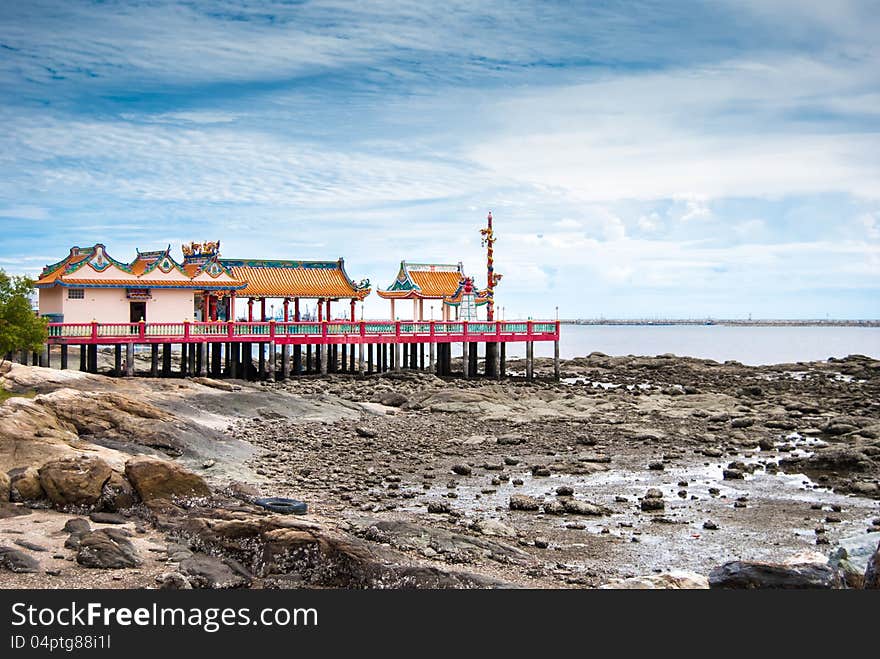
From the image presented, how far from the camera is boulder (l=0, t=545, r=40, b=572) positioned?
12586 millimetres

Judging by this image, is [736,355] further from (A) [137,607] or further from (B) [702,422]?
(A) [137,607]

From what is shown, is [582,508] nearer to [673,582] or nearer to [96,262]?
[673,582]

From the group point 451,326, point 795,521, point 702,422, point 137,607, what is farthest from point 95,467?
point 451,326

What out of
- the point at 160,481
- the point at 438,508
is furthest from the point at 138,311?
the point at 160,481

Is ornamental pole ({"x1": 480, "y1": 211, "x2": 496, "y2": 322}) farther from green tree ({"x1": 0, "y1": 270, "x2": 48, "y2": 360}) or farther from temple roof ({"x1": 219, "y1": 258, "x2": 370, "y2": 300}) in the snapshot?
green tree ({"x1": 0, "y1": 270, "x2": 48, "y2": 360})

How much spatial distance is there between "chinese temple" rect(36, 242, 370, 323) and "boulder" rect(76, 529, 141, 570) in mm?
30759

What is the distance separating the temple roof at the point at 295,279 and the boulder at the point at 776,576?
39094 millimetres

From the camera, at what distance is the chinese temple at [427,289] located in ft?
176

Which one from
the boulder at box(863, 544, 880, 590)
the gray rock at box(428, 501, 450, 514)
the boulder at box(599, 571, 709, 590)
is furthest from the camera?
the gray rock at box(428, 501, 450, 514)

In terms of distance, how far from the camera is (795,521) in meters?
19.9

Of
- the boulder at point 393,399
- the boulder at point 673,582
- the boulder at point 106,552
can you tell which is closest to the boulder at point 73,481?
the boulder at point 106,552

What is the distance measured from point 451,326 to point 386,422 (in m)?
17.6

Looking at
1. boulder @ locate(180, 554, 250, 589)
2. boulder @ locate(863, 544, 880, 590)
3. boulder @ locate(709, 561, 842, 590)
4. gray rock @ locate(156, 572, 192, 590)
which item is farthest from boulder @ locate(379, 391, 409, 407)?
boulder @ locate(863, 544, 880, 590)

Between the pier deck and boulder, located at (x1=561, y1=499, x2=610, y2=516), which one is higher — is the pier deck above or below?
above
